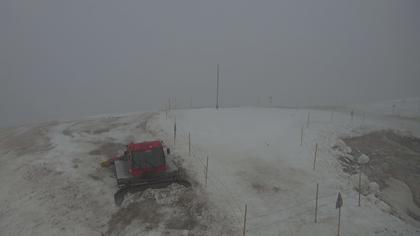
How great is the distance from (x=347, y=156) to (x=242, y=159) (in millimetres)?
6964

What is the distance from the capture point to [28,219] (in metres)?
12.6

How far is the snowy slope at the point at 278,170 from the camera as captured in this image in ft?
40.3

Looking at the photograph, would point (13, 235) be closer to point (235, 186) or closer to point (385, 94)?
point (235, 186)

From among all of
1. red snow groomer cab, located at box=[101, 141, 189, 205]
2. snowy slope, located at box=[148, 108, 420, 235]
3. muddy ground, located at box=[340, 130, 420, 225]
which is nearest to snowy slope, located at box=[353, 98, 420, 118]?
snowy slope, located at box=[148, 108, 420, 235]

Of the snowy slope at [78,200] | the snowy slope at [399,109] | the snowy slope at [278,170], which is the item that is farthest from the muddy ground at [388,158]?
the snowy slope at [399,109]

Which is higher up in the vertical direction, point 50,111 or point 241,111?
point 241,111

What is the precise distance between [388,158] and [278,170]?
8.13 meters

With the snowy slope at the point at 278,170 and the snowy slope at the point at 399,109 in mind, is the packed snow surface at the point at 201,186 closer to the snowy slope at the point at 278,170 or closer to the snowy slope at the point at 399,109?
the snowy slope at the point at 278,170

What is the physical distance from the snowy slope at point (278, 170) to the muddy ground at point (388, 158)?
4.08 ft

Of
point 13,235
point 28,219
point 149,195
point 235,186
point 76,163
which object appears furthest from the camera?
point 76,163

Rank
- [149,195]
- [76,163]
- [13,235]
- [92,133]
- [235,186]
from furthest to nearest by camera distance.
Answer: [92,133] < [76,163] < [235,186] < [149,195] < [13,235]

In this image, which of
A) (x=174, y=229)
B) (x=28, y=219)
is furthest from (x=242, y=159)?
(x=28, y=219)

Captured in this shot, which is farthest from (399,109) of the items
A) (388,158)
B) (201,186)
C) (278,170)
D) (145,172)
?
(145,172)

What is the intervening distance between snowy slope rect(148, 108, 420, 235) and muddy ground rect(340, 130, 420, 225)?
1.24 meters
